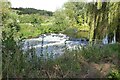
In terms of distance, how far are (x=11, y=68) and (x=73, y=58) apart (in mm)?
557

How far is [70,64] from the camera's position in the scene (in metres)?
2.63

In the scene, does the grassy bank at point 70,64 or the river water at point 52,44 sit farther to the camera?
the river water at point 52,44

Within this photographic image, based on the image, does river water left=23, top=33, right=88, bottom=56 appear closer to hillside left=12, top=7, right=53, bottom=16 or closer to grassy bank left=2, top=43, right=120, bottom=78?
grassy bank left=2, top=43, right=120, bottom=78

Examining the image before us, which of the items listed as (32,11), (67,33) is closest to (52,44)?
(67,33)

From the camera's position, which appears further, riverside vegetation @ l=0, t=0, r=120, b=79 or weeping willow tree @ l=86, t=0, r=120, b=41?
weeping willow tree @ l=86, t=0, r=120, b=41

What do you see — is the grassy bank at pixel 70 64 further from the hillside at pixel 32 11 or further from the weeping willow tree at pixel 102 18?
the hillside at pixel 32 11

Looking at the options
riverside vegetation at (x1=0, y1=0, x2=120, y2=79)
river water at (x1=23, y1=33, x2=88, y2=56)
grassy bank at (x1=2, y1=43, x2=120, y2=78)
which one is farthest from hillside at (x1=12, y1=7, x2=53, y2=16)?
grassy bank at (x1=2, y1=43, x2=120, y2=78)

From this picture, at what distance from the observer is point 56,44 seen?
2.67 meters

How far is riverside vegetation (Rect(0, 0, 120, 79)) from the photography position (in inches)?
100

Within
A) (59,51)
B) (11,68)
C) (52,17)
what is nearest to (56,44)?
(59,51)

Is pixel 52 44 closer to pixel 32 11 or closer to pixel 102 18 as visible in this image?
pixel 32 11

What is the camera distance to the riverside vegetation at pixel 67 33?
254cm

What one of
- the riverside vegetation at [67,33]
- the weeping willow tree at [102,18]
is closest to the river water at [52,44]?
the riverside vegetation at [67,33]

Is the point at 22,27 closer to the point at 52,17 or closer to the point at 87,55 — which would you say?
the point at 52,17
